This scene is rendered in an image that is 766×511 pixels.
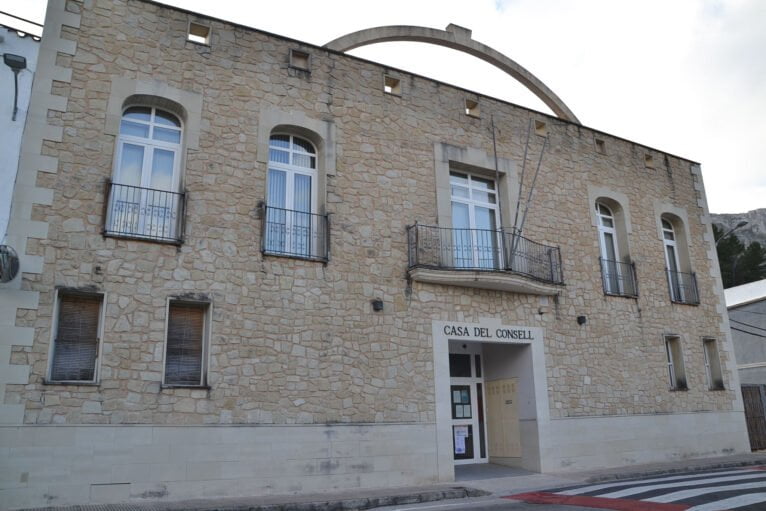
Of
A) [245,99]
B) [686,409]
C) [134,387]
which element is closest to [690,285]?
[686,409]

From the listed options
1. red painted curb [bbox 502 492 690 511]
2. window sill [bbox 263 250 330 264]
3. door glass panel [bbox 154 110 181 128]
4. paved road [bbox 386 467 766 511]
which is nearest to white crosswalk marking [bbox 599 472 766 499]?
paved road [bbox 386 467 766 511]

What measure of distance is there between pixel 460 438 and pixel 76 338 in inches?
323

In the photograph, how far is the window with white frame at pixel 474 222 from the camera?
13.4m

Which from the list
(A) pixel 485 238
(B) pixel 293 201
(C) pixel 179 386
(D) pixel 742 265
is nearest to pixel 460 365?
(A) pixel 485 238

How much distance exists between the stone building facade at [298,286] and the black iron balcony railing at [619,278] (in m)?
0.10

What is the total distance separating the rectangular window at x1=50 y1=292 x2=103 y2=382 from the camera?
920 centimetres

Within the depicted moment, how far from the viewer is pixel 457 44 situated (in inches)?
622

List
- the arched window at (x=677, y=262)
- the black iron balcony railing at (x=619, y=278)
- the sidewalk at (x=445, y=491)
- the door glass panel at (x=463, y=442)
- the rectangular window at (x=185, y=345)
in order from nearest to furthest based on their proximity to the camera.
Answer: the sidewalk at (x=445, y=491) → the rectangular window at (x=185, y=345) → the door glass panel at (x=463, y=442) → the black iron balcony railing at (x=619, y=278) → the arched window at (x=677, y=262)

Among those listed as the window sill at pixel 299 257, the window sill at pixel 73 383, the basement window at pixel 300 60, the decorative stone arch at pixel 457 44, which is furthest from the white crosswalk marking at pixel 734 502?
the decorative stone arch at pixel 457 44

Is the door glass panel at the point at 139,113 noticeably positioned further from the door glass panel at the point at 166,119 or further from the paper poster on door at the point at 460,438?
the paper poster on door at the point at 460,438

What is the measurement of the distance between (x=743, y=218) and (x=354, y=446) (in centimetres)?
5965

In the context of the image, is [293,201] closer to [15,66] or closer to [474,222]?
[474,222]

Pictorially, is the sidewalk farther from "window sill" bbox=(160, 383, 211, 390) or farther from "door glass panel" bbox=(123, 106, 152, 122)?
"door glass panel" bbox=(123, 106, 152, 122)

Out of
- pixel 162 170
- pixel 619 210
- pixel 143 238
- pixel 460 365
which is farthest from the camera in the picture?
pixel 619 210
